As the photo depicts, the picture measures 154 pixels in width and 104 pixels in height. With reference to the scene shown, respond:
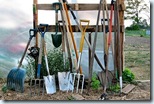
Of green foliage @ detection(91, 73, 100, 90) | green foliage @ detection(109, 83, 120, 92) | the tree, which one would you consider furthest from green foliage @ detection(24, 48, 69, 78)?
the tree

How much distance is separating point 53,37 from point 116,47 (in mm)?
797

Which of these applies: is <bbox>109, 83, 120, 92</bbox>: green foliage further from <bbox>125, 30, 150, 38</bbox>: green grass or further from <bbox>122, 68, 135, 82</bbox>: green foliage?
<bbox>125, 30, 150, 38</bbox>: green grass

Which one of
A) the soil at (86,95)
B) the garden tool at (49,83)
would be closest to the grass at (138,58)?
the soil at (86,95)

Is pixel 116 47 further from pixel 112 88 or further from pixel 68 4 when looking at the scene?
pixel 68 4

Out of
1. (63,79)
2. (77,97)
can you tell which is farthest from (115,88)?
(63,79)

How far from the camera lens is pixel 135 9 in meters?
3.67

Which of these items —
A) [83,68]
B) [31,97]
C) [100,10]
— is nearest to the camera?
[31,97]

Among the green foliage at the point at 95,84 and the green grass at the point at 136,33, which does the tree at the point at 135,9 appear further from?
the green foliage at the point at 95,84

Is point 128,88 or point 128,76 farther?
point 128,76

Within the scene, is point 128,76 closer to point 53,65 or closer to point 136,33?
point 136,33

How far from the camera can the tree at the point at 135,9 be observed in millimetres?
3608

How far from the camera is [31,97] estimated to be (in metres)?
3.29

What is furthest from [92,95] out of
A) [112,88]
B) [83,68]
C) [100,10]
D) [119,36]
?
[100,10]

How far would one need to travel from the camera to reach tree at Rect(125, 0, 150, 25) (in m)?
3.61
